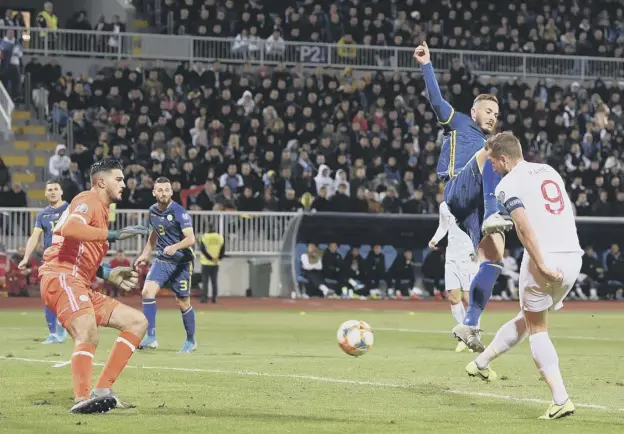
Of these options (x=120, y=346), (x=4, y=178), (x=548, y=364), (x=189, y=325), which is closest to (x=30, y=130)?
(x=4, y=178)

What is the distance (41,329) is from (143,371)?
7.83 m

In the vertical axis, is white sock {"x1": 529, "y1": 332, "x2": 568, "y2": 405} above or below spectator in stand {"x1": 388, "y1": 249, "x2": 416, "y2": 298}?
above

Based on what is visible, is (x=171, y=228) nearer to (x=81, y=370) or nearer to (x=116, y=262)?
(x=81, y=370)

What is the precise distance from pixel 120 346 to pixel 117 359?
12cm

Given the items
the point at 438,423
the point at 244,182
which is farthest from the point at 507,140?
the point at 244,182

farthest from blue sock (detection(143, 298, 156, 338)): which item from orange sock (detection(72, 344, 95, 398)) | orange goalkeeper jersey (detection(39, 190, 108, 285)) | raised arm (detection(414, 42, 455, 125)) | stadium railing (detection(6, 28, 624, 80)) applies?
stadium railing (detection(6, 28, 624, 80))

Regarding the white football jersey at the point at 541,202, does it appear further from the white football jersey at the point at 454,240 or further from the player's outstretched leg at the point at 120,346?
the white football jersey at the point at 454,240

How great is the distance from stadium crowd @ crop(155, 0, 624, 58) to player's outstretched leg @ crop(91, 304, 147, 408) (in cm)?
2787

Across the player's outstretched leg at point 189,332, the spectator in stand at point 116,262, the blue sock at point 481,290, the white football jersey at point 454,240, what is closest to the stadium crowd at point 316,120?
the spectator in stand at point 116,262

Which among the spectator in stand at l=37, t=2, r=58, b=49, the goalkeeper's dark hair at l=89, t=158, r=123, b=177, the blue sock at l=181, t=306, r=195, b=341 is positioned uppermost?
the spectator in stand at l=37, t=2, r=58, b=49

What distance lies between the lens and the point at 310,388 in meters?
11.5

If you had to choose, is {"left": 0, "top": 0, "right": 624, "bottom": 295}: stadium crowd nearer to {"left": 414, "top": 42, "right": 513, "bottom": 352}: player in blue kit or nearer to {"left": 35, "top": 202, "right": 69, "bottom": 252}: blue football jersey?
{"left": 35, "top": 202, "right": 69, "bottom": 252}: blue football jersey

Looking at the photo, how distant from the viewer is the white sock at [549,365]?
9.39m

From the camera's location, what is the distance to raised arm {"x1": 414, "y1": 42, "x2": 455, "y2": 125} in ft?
43.1
